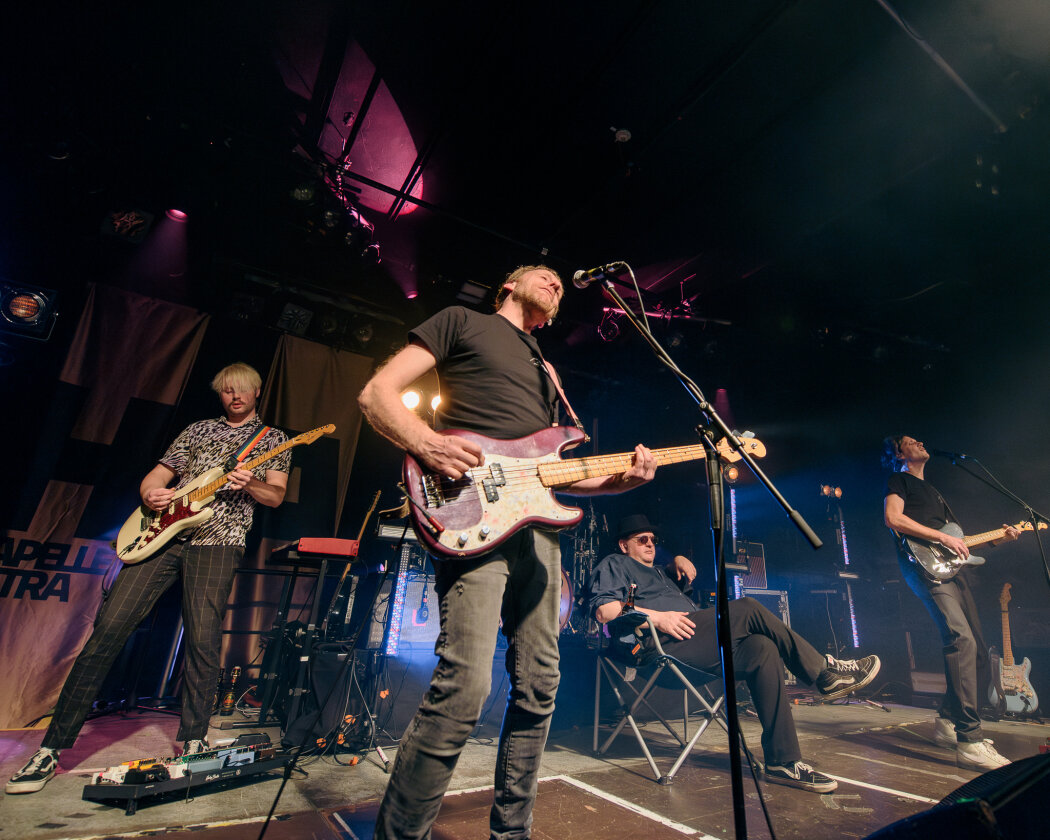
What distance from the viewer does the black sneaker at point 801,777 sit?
121 inches

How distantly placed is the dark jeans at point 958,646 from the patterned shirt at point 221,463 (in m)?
5.89

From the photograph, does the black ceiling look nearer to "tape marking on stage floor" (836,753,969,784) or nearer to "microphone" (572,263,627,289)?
"microphone" (572,263,627,289)

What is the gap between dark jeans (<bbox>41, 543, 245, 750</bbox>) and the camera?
299 centimetres

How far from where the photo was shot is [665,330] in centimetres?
750

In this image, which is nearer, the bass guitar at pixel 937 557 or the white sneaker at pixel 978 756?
the white sneaker at pixel 978 756

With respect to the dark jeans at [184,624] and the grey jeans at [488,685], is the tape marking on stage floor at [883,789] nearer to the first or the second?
the grey jeans at [488,685]

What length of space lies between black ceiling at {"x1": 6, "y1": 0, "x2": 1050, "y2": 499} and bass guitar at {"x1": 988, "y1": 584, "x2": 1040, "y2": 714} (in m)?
4.45

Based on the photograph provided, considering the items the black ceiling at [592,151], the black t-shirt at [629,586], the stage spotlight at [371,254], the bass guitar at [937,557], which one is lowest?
the black t-shirt at [629,586]

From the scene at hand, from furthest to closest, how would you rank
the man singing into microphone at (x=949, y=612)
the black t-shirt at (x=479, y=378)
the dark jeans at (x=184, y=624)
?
the man singing into microphone at (x=949, y=612), the dark jeans at (x=184, y=624), the black t-shirt at (x=479, y=378)

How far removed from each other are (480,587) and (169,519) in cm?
291

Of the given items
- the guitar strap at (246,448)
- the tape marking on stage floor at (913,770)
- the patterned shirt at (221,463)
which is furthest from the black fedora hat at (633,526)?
the guitar strap at (246,448)

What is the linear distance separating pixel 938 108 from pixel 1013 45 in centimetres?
58

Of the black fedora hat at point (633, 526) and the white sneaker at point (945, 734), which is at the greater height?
the black fedora hat at point (633, 526)

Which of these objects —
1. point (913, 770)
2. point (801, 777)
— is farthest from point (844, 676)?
point (913, 770)
